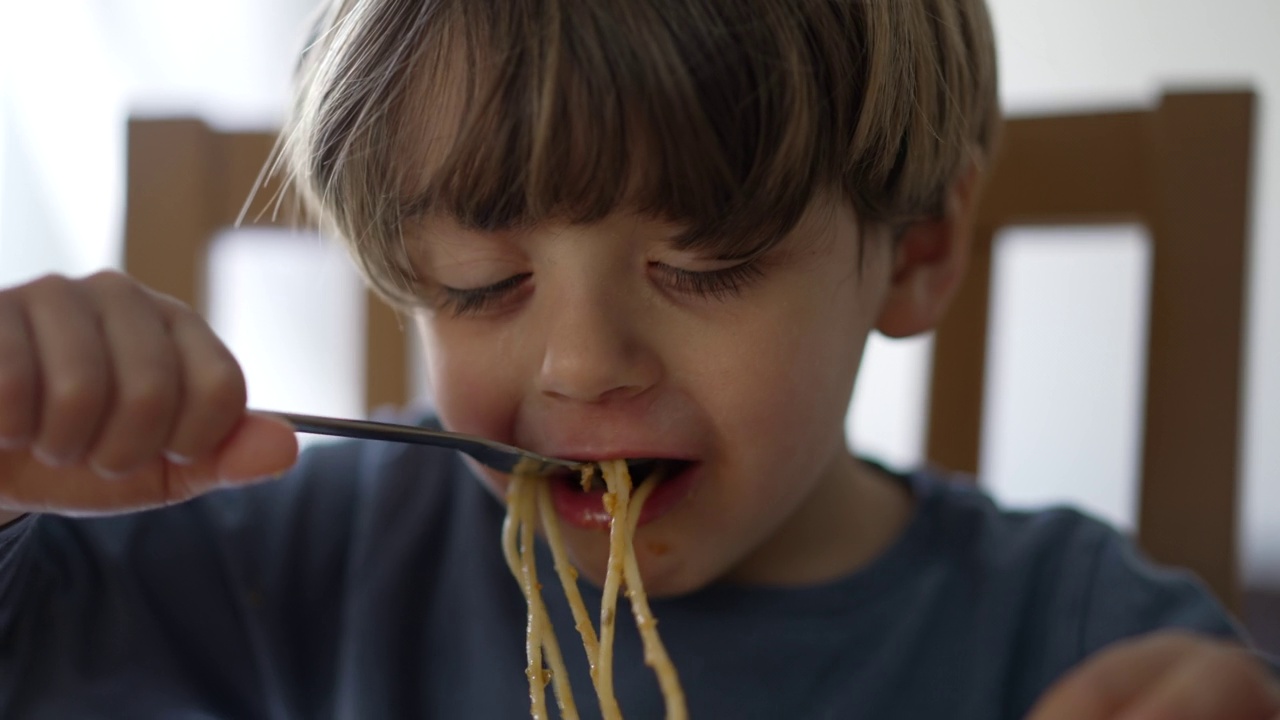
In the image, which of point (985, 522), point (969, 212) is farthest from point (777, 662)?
point (969, 212)

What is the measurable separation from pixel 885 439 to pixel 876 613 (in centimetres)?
89

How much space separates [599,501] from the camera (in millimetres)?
690

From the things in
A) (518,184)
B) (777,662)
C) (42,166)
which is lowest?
(777,662)

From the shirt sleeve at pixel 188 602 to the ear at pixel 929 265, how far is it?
469 mm

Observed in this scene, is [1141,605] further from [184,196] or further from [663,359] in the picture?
[184,196]

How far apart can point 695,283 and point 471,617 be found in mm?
361

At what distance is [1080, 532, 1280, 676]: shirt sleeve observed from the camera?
0.73 meters

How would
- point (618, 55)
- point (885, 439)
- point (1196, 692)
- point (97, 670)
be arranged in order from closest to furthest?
point (1196, 692), point (618, 55), point (97, 670), point (885, 439)

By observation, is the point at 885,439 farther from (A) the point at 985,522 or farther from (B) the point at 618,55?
(B) the point at 618,55

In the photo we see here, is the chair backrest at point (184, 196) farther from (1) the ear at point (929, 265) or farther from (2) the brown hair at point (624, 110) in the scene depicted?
(1) the ear at point (929, 265)

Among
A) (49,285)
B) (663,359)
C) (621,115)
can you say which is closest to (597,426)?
(663,359)

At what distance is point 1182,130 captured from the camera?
873 millimetres

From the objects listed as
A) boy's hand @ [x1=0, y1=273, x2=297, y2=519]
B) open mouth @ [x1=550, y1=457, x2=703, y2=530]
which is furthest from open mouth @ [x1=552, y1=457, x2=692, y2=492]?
boy's hand @ [x1=0, y1=273, x2=297, y2=519]

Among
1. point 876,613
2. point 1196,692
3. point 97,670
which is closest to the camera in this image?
point 1196,692
